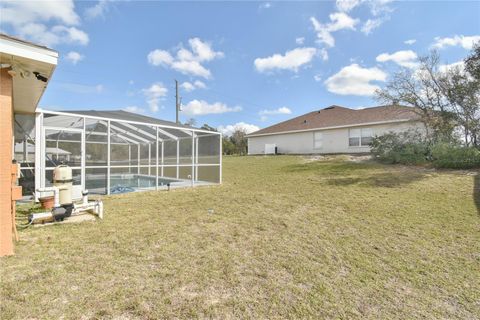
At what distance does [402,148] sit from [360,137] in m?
4.83

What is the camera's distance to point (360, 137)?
59.6ft

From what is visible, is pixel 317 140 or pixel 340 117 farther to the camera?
pixel 317 140

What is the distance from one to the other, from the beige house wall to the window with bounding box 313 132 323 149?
0.59 ft

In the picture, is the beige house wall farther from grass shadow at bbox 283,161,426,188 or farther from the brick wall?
the brick wall

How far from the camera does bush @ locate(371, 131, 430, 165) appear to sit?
40.4 feet

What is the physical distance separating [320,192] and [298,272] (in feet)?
16.9

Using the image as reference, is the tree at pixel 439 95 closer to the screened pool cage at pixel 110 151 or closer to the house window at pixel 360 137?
the house window at pixel 360 137

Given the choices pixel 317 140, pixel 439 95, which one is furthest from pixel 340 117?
pixel 439 95

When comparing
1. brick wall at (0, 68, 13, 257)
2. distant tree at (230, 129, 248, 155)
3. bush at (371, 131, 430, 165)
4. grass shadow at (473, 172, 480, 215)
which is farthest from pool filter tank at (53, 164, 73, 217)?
distant tree at (230, 129, 248, 155)

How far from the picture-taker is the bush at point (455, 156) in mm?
10406

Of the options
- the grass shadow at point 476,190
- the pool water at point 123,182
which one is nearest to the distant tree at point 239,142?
the pool water at point 123,182

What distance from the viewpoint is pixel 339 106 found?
23797mm

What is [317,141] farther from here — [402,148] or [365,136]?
[402,148]

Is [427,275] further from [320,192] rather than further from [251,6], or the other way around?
[251,6]
